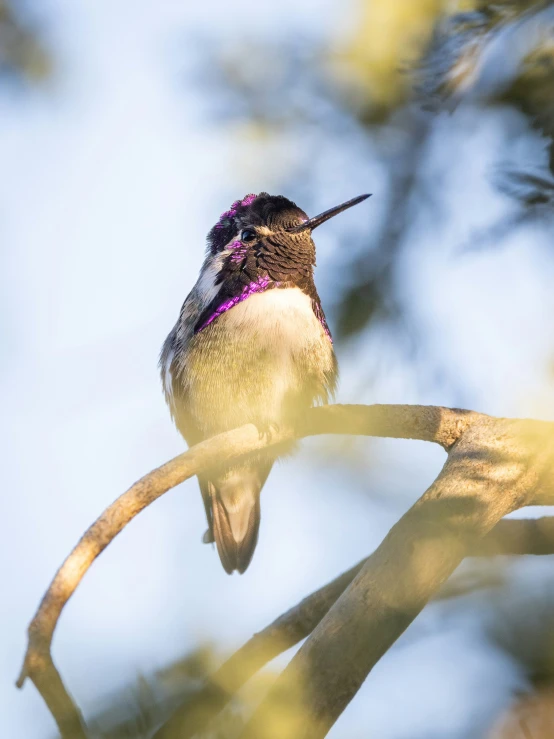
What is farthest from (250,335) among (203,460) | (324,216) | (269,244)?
(203,460)

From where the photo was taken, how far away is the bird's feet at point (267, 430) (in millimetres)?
3036

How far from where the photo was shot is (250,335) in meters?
3.73

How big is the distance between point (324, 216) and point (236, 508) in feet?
5.81

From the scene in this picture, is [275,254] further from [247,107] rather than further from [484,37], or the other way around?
[484,37]

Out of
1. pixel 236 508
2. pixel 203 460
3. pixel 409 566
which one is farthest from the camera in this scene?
pixel 236 508

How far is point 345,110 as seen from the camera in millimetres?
2510

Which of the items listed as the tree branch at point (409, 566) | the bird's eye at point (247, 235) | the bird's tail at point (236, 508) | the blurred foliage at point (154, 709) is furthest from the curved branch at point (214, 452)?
the bird's tail at point (236, 508)

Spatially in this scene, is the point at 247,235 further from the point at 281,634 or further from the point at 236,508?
the point at 281,634

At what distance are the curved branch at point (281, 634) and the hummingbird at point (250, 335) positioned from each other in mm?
868

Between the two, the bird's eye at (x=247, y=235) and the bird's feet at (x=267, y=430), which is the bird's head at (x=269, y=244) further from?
the bird's feet at (x=267, y=430)

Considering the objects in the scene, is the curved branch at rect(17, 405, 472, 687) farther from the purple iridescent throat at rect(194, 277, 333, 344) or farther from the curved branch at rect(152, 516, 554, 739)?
the purple iridescent throat at rect(194, 277, 333, 344)

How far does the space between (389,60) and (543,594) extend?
144 centimetres

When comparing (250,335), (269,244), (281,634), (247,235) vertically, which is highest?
(247,235)

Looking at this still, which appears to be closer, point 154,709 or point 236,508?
point 154,709
